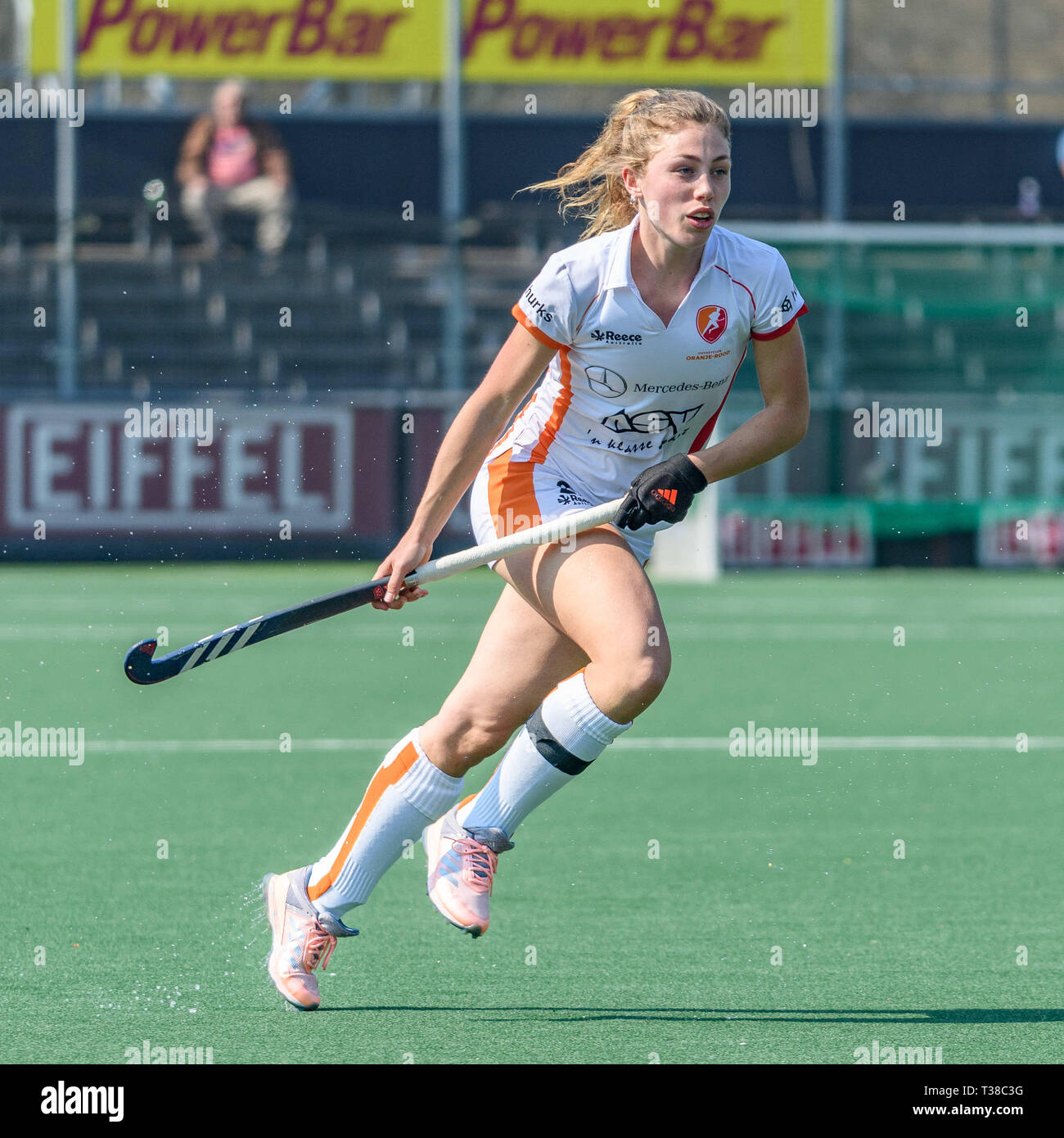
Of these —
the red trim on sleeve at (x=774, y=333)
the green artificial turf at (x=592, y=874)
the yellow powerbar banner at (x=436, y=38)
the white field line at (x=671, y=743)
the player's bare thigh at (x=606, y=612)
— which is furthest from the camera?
the yellow powerbar banner at (x=436, y=38)

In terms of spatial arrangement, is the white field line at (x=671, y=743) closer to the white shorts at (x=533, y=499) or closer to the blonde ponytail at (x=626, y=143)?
the white shorts at (x=533, y=499)

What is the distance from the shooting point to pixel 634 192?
13.7ft

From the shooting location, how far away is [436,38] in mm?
20188

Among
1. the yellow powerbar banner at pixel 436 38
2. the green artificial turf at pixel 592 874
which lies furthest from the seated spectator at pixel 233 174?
the green artificial turf at pixel 592 874

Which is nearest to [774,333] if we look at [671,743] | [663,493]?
[663,493]

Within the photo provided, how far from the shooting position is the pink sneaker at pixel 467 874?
4.09 meters

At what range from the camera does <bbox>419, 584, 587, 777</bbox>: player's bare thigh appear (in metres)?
4.15

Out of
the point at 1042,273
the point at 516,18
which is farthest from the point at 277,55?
the point at 1042,273

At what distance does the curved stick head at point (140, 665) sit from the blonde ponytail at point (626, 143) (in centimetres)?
132

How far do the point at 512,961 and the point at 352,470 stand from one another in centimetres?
1266

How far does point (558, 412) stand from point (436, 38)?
16.7 metres

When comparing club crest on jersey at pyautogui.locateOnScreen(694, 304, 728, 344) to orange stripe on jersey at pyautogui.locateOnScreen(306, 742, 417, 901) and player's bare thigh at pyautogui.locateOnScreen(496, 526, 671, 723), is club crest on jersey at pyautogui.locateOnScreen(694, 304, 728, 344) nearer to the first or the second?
player's bare thigh at pyautogui.locateOnScreen(496, 526, 671, 723)

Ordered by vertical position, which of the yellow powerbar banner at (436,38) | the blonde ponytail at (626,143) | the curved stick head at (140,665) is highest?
the yellow powerbar banner at (436,38)
